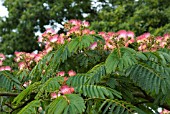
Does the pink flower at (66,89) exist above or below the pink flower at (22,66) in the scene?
below

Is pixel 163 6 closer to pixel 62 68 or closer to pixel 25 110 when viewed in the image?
pixel 62 68

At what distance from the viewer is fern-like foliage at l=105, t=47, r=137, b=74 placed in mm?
2332

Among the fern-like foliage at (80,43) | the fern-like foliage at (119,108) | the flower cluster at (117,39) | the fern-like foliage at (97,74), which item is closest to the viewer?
the fern-like foliage at (119,108)

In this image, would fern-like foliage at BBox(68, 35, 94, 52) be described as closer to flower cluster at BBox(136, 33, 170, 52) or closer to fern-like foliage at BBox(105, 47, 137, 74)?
fern-like foliage at BBox(105, 47, 137, 74)

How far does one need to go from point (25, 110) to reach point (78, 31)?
5.09ft

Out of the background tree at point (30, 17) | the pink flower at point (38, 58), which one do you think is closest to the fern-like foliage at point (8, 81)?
the pink flower at point (38, 58)

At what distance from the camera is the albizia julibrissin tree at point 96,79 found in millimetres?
2236

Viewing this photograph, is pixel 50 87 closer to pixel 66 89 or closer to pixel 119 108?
pixel 66 89

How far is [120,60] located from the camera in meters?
2.36

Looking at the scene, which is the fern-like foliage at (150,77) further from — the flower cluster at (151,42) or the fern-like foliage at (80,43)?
the flower cluster at (151,42)

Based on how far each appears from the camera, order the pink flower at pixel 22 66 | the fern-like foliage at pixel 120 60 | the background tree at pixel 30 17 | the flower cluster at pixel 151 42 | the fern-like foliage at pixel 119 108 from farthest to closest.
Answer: the background tree at pixel 30 17
the pink flower at pixel 22 66
the flower cluster at pixel 151 42
the fern-like foliage at pixel 120 60
the fern-like foliage at pixel 119 108

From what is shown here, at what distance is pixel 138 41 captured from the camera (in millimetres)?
3586

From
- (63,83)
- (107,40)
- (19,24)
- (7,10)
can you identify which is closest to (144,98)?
(107,40)

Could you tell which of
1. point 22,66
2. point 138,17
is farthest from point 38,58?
point 138,17
